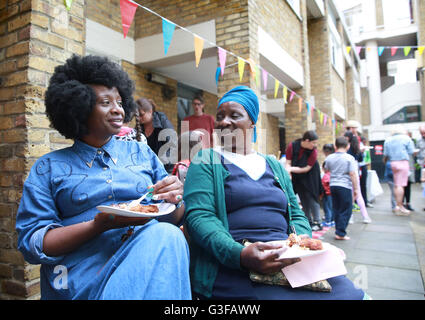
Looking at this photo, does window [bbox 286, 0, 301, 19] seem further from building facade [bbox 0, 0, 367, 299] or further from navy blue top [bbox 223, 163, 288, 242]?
navy blue top [bbox 223, 163, 288, 242]

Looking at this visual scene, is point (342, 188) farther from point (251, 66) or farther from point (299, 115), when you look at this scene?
point (299, 115)

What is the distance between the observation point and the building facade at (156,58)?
6.73 feet

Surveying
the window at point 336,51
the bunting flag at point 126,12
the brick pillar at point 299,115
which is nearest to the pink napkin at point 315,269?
the bunting flag at point 126,12

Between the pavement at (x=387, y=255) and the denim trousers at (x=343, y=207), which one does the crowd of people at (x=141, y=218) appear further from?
the denim trousers at (x=343, y=207)

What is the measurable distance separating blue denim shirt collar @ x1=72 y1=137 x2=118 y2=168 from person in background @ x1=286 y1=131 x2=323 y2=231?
3819 millimetres

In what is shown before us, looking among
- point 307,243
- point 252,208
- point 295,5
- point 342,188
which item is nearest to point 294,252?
point 307,243

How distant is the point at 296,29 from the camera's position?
7816mm

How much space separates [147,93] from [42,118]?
4.23m

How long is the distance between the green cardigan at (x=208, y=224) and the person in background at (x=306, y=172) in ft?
10.9

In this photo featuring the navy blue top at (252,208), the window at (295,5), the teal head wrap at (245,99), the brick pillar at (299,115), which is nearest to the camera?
the navy blue top at (252,208)

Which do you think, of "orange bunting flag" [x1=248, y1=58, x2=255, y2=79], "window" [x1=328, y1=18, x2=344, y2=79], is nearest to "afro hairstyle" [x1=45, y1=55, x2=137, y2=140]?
"orange bunting flag" [x1=248, y1=58, x2=255, y2=79]

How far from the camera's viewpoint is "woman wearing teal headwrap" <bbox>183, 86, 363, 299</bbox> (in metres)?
1.32

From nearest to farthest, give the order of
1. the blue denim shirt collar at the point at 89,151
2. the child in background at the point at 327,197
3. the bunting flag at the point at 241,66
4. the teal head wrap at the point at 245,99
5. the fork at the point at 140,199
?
the fork at the point at 140,199
the blue denim shirt collar at the point at 89,151
the teal head wrap at the point at 245,99
the bunting flag at the point at 241,66
the child in background at the point at 327,197

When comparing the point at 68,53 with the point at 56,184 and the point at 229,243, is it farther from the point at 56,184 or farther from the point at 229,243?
the point at 229,243
